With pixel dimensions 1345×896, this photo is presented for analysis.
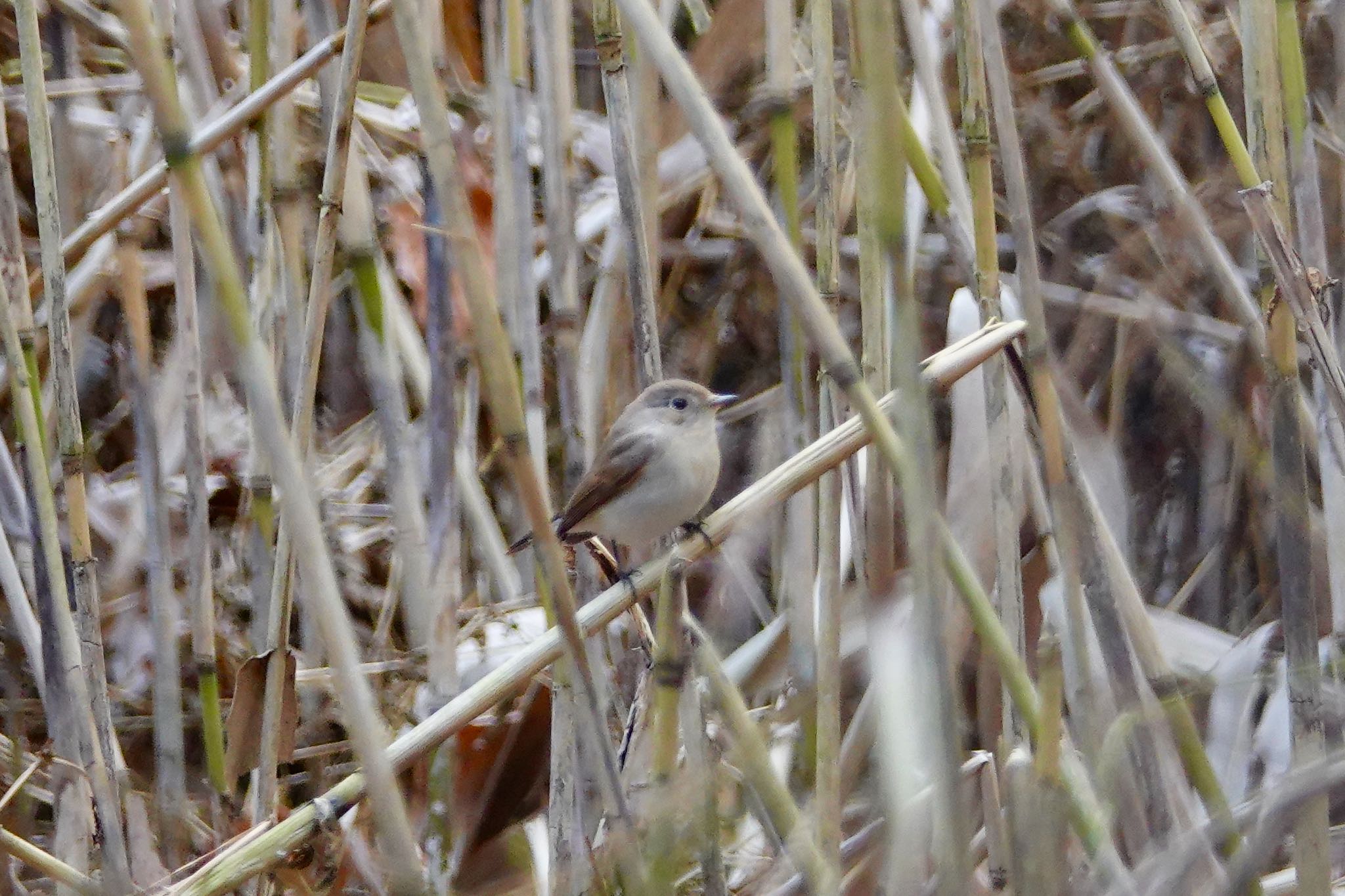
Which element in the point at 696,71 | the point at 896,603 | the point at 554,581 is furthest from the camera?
the point at 696,71

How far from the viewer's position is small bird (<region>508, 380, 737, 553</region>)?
86.5 inches

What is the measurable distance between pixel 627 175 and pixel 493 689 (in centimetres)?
66

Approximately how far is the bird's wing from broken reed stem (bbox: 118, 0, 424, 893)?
4.12 feet

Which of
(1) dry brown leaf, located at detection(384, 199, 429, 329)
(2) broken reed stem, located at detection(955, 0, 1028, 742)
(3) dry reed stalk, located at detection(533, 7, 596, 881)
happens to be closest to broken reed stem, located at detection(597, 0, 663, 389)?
(3) dry reed stalk, located at detection(533, 7, 596, 881)

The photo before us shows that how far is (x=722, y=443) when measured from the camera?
10.3 ft

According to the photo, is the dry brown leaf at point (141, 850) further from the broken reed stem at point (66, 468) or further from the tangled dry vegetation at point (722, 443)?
the broken reed stem at point (66, 468)

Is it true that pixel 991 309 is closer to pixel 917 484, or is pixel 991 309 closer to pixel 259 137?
pixel 917 484

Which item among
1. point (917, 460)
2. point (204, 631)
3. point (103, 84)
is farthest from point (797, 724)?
point (103, 84)

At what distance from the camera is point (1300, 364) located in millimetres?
2764

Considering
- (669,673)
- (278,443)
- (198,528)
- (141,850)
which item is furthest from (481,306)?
(141,850)

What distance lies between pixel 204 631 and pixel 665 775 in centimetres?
102

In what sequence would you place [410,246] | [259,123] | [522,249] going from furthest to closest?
1. [410,246]
2. [259,123]
3. [522,249]

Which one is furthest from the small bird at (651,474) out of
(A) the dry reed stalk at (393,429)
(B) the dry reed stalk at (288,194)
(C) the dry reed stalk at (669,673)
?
(C) the dry reed stalk at (669,673)

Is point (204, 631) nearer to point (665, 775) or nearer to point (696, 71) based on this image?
point (665, 775)
